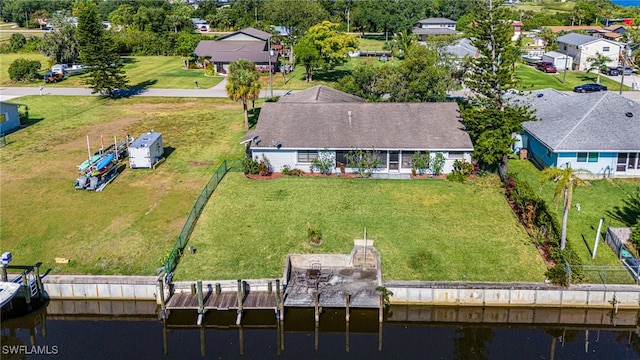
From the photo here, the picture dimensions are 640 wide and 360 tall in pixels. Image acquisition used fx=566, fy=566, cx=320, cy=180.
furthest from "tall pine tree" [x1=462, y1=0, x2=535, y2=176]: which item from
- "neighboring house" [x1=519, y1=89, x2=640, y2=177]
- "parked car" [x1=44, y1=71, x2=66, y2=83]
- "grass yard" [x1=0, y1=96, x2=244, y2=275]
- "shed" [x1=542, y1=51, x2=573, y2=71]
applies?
"parked car" [x1=44, y1=71, x2=66, y2=83]

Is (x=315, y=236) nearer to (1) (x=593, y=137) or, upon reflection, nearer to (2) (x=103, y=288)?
(2) (x=103, y=288)

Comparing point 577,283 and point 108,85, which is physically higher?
point 108,85

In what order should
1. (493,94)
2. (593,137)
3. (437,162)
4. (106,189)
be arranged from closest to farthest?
(106,189) → (593,137) → (437,162) → (493,94)

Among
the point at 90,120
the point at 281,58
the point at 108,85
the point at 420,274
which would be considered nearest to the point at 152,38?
the point at 281,58

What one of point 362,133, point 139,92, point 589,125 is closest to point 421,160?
point 362,133

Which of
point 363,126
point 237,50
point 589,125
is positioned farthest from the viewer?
point 237,50

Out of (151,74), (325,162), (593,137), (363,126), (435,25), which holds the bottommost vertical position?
(325,162)

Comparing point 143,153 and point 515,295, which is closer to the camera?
point 515,295

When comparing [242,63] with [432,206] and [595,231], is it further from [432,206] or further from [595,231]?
[595,231]
